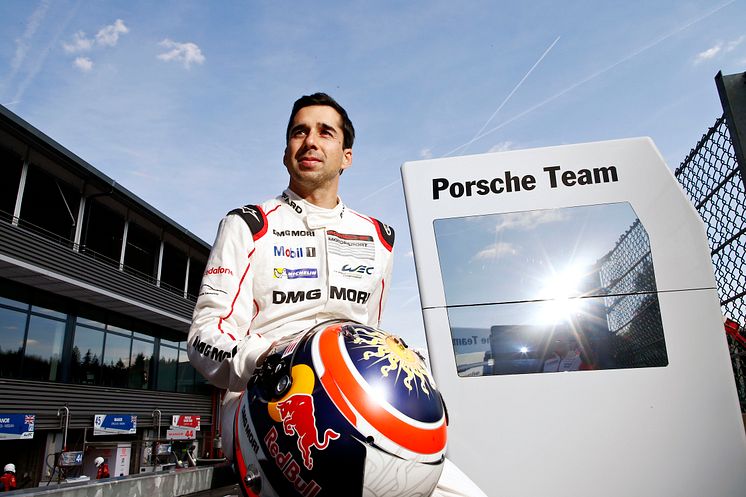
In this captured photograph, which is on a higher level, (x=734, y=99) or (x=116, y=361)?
(x=734, y=99)

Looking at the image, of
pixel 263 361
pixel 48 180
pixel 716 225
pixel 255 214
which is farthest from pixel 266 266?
pixel 48 180

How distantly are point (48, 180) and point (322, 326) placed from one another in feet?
68.8

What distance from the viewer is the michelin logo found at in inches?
81.7

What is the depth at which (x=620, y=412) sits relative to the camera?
3277mm

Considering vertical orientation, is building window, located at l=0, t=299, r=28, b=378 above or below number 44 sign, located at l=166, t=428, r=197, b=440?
above

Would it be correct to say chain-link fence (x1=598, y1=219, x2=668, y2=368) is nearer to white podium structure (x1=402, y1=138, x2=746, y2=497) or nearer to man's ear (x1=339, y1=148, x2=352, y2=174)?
white podium structure (x1=402, y1=138, x2=746, y2=497)

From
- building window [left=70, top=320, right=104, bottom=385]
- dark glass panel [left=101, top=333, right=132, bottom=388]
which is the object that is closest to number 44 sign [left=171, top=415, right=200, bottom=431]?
dark glass panel [left=101, top=333, right=132, bottom=388]

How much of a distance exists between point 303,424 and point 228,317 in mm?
612

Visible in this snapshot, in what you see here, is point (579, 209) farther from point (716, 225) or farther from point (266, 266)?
point (266, 266)

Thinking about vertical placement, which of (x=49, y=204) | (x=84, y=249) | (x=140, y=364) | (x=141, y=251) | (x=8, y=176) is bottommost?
(x=140, y=364)

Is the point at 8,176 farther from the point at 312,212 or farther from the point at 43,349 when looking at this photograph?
the point at 312,212

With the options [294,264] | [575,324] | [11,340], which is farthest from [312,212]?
[11,340]

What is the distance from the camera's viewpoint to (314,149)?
227 cm

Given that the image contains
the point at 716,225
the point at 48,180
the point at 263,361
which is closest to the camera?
the point at 263,361
